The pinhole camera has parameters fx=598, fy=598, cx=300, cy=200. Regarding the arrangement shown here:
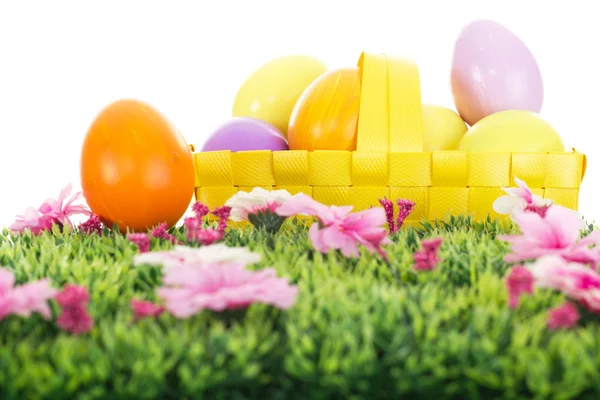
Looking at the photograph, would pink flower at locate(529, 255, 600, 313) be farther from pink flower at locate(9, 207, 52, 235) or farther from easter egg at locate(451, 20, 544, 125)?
easter egg at locate(451, 20, 544, 125)

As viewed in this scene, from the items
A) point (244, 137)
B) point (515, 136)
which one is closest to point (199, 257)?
point (244, 137)

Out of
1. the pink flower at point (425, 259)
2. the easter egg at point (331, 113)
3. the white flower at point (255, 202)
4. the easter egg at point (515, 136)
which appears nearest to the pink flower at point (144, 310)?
the pink flower at point (425, 259)

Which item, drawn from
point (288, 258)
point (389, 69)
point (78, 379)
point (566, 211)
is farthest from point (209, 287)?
point (389, 69)

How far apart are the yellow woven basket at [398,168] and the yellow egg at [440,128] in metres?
0.20

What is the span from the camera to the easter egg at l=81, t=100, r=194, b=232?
0.99 meters

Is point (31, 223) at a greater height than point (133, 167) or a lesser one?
lesser

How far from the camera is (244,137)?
137 centimetres

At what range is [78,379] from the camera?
1.49 feet

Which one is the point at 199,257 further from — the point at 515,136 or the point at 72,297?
the point at 515,136

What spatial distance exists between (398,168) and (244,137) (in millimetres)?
374

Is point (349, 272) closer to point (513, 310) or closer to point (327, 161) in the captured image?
point (513, 310)

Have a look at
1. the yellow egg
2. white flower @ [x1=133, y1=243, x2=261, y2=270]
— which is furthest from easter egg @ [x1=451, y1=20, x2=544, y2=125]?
white flower @ [x1=133, y1=243, x2=261, y2=270]

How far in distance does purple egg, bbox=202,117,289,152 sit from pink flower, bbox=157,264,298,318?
2.68 ft

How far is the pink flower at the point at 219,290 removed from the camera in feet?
1.69
